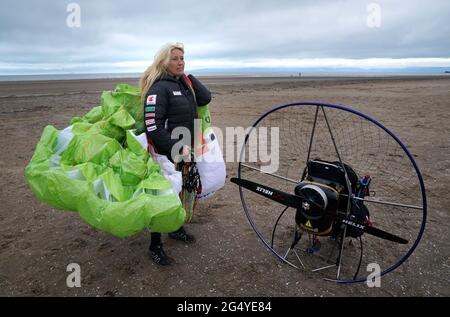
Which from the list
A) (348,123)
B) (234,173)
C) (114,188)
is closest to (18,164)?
(234,173)

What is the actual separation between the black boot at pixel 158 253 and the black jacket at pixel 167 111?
1.01 metres

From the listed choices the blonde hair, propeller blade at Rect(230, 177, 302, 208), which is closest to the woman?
the blonde hair

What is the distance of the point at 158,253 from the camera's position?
347 cm

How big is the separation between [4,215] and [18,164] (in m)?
2.71

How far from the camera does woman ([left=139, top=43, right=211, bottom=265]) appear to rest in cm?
294

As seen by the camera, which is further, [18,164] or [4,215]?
[18,164]

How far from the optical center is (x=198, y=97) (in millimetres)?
3451

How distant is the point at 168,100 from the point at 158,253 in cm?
179

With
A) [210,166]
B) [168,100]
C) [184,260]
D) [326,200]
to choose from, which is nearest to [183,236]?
[184,260]

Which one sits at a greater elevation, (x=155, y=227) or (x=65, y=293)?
(x=155, y=227)

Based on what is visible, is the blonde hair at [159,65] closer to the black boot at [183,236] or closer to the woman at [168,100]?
the woman at [168,100]

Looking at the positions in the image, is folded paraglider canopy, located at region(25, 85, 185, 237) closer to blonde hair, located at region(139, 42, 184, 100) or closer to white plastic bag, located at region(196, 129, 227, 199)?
blonde hair, located at region(139, 42, 184, 100)

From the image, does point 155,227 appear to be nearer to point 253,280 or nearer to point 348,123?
point 253,280
